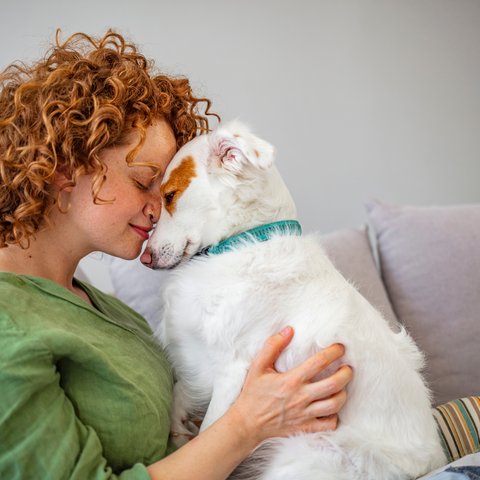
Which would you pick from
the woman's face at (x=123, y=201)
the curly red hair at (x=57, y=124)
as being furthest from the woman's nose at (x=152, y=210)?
the curly red hair at (x=57, y=124)

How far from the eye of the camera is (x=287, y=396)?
0.89 m

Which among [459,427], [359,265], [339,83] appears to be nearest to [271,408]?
[459,427]

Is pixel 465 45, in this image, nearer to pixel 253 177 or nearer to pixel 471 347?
pixel 471 347

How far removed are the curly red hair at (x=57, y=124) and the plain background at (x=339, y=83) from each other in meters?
1.09

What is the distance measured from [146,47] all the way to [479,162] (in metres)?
2.15

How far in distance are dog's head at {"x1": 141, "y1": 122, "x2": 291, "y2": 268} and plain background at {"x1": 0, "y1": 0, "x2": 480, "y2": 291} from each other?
1.15 meters

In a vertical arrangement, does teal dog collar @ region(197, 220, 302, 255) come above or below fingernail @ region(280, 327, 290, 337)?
above

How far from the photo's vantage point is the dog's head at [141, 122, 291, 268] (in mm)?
1078

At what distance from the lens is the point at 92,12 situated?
200 cm

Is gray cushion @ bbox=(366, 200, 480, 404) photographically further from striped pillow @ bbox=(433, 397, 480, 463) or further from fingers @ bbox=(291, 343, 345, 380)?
fingers @ bbox=(291, 343, 345, 380)

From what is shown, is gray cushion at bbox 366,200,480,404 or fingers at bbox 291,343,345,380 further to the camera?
gray cushion at bbox 366,200,480,404

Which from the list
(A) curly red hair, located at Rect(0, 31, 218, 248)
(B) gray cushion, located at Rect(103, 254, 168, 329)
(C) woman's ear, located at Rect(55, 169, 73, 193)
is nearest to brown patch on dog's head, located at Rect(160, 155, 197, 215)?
(A) curly red hair, located at Rect(0, 31, 218, 248)

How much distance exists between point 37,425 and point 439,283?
1.64 m

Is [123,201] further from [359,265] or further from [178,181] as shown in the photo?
[359,265]
